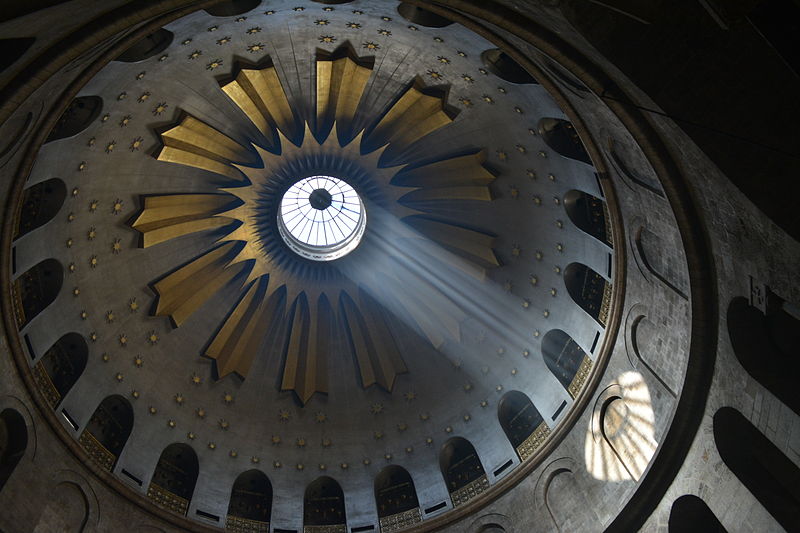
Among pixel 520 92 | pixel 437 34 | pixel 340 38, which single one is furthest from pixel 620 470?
pixel 340 38

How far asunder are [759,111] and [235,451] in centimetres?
1590

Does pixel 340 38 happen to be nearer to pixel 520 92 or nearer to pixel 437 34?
pixel 437 34

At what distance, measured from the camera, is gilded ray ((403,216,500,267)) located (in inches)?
767

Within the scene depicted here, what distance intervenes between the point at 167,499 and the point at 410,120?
1183 cm

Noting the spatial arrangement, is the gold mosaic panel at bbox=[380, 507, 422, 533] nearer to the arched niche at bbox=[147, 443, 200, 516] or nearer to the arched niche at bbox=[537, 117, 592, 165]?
the arched niche at bbox=[147, 443, 200, 516]

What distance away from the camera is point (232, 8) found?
1329 centimetres

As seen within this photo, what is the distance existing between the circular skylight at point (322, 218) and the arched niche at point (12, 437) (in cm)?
921

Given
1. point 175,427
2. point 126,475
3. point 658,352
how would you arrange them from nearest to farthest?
point 658,352 < point 126,475 < point 175,427

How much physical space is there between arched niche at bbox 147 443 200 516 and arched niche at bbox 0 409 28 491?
3.53m

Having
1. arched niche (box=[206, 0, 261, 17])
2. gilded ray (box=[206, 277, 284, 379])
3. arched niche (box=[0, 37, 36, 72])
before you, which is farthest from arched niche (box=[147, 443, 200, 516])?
arched niche (box=[206, 0, 261, 17])

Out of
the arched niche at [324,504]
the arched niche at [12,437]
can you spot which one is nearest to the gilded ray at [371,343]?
the arched niche at [324,504]

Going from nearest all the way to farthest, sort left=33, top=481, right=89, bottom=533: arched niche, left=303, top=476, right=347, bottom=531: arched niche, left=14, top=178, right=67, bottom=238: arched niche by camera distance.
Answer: left=33, top=481, right=89, bottom=533: arched niche → left=14, top=178, right=67, bottom=238: arched niche → left=303, top=476, right=347, bottom=531: arched niche

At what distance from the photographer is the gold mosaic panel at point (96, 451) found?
1595 centimetres

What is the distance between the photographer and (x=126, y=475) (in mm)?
16531
